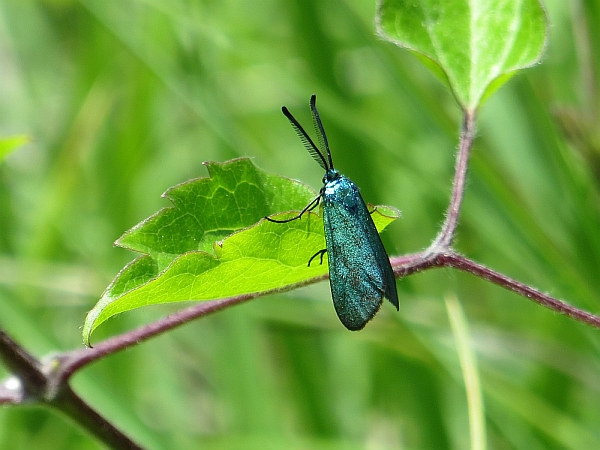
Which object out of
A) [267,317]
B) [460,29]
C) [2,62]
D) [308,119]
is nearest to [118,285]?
[460,29]

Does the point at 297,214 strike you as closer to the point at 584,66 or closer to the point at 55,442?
the point at 584,66

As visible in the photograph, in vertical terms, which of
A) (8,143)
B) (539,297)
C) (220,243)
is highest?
(8,143)

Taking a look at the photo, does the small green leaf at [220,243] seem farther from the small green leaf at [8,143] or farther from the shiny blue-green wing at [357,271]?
the small green leaf at [8,143]

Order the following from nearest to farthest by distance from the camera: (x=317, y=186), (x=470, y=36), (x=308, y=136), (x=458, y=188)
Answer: (x=458, y=188) → (x=470, y=36) → (x=308, y=136) → (x=317, y=186)

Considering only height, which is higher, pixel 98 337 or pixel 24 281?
pixel 24 281

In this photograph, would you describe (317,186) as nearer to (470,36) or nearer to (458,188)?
(470,36)

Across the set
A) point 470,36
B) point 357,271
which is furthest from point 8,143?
point 470,36

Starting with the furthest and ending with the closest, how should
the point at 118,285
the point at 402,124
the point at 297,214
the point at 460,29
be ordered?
the point at 402,124
the point at 460,29
the point at 297,214
the point at 118,285
